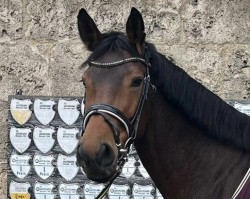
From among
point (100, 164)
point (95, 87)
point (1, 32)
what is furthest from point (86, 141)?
point (1, 32)

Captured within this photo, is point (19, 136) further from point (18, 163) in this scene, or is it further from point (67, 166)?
point (67, 166)

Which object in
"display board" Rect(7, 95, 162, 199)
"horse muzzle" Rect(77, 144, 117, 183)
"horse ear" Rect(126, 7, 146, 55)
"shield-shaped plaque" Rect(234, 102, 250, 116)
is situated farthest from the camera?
"display board" Rect(7, 95, 162, 199)

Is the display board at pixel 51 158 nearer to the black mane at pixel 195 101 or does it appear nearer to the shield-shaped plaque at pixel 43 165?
the shield-shaped plaque at pixel 43 165

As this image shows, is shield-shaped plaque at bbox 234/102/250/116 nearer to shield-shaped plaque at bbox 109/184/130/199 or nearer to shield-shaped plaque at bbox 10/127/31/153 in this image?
shield-shaped plaque at bbox 109/184/130/199

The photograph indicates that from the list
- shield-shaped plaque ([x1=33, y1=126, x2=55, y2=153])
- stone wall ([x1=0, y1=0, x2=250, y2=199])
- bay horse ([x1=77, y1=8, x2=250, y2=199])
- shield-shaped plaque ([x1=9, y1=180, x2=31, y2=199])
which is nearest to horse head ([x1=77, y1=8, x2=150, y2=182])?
bay horse ([x1=77, y1=8, x2=250, y2=199])

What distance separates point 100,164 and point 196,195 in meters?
0.50

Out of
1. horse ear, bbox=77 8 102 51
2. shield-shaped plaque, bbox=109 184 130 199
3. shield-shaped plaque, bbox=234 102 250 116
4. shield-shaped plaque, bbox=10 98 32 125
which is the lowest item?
shield-shaped plaque, bbox=109 184 130 199

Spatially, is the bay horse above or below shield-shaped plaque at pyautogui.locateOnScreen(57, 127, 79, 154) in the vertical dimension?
above

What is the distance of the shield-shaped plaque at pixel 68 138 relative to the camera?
4355mm

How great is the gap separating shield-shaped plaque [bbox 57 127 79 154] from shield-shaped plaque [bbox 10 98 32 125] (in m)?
0.27

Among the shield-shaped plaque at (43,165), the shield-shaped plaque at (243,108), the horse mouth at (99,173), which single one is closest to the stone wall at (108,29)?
the shield-shaped plaque at (243,108)

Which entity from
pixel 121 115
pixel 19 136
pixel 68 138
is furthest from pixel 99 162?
pixel 19 136

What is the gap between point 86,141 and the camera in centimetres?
253

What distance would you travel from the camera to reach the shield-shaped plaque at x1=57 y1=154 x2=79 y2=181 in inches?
172
